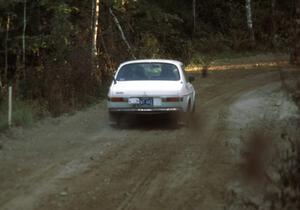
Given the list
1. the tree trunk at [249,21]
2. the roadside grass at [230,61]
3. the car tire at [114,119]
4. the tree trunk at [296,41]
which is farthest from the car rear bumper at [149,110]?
the tree trunk at [249,21]

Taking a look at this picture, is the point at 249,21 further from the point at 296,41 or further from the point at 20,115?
the point at 296,41

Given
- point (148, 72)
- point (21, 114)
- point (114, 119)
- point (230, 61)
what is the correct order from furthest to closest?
point (230, 61) < point (21, 114) < point (148, 72) < point (114, 119)

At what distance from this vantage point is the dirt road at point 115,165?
8.17 meters

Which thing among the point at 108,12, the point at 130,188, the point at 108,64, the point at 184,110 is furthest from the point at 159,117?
the point at 108,12

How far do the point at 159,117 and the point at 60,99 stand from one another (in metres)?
3.89

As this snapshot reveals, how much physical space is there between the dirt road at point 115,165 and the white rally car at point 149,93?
0.45m

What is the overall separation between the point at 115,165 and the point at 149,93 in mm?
3736

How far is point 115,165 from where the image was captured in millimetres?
10234

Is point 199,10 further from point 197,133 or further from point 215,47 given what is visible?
point 197,133

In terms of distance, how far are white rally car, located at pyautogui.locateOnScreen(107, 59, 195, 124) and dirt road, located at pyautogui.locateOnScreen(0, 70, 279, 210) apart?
448mm

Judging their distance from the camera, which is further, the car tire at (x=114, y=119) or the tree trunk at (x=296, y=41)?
the car tire at (x=114, y=119)

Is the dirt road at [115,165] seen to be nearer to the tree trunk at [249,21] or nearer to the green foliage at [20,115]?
the green foliage at [20,115]

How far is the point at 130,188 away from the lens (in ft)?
28.6

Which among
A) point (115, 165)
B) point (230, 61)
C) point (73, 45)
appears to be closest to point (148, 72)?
point (115, 165)
